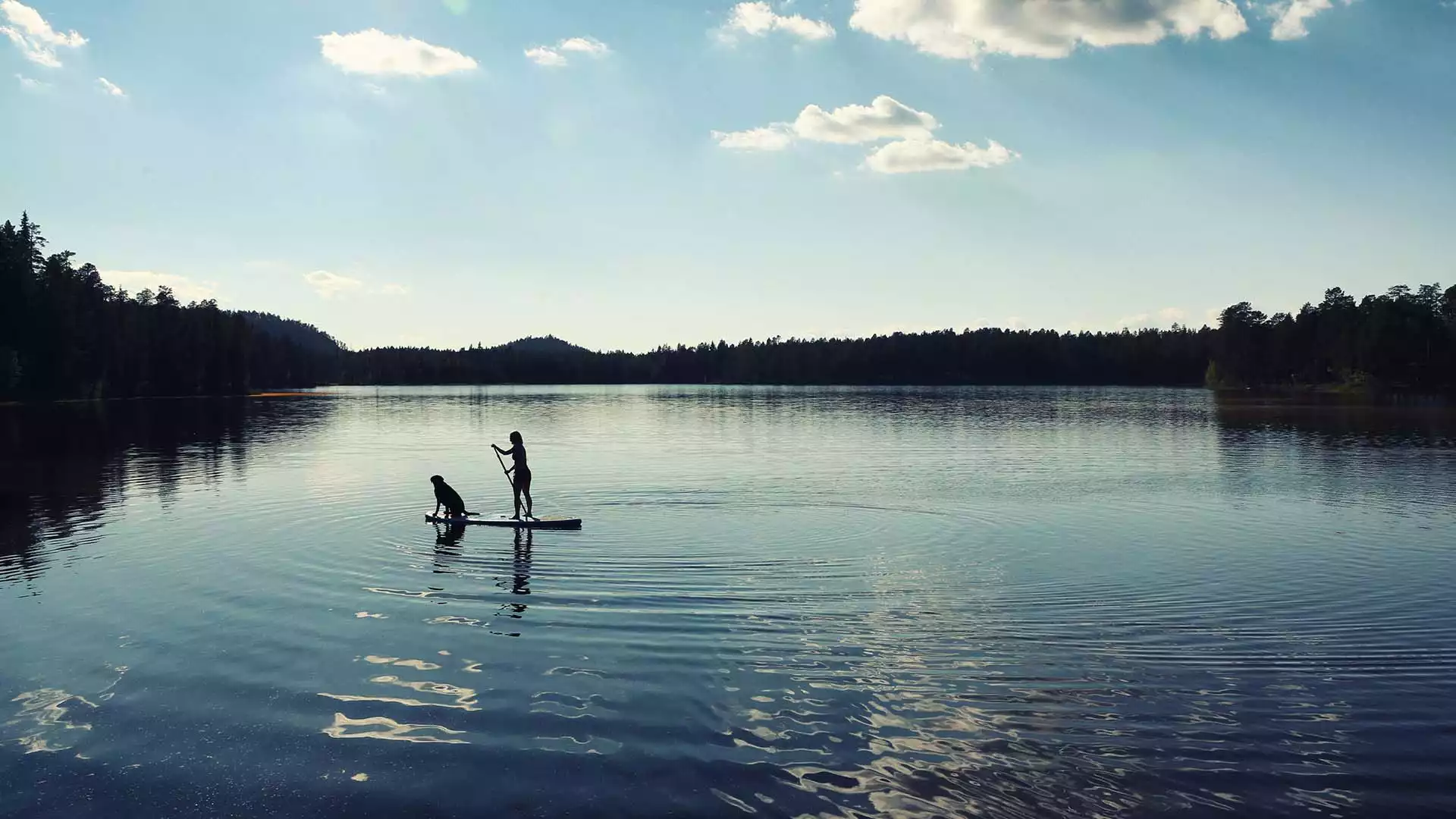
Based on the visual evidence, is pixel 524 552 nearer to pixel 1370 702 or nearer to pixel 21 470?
pixel 1370 702

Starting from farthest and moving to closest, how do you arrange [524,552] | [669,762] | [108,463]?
[108,463]
[524,552]
[669,762]

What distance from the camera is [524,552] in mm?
22750

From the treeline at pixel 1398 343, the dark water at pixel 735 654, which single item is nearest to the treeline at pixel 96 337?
the dark water at pixel 735 654

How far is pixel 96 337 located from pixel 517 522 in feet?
493

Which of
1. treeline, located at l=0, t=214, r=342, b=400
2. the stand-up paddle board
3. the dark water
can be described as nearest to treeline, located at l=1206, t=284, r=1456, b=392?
the dark water

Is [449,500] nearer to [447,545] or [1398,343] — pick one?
[447,545]

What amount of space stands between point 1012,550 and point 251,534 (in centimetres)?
2001

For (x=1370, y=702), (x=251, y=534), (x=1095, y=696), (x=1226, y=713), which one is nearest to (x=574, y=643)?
(x=1095, y=696)

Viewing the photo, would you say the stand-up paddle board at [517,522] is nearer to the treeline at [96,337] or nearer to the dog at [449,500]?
the dog at [449,500]

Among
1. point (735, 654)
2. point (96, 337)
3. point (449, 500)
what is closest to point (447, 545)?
point (449, 500)

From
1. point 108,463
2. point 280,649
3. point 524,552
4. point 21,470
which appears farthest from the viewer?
point 108,463

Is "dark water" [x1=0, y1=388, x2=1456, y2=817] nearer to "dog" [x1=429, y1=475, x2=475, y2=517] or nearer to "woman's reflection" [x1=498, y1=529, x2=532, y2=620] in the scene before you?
"woman's reflection" [x1=498, y1=529, x2=532, y2=620]

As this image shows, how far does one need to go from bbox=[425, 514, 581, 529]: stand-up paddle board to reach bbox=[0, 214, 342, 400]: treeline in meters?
115

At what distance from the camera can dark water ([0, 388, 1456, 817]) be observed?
9.45 meters
